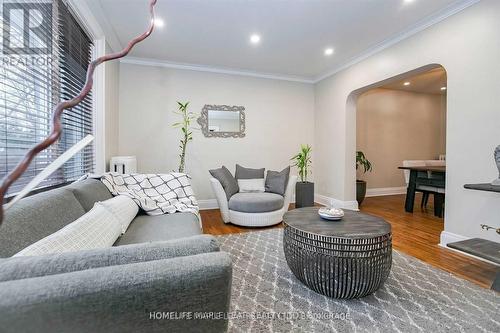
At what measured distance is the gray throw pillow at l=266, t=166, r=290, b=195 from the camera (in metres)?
3.56

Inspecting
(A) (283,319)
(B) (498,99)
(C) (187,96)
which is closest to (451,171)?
(B) (498,99)

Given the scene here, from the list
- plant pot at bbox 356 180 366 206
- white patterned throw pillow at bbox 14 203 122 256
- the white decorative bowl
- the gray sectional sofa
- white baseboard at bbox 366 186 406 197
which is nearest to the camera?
the gray sectional sofa

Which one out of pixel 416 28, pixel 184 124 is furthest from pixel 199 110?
pixel 416 28

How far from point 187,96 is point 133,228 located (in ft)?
9.52

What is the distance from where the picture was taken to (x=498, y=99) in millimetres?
2203

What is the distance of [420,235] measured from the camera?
297 centimetres

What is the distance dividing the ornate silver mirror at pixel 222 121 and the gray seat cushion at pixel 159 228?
2410 millimetres

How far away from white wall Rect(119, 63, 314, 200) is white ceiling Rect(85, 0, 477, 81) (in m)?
0.40

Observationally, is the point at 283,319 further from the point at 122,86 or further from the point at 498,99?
the point at 122,86

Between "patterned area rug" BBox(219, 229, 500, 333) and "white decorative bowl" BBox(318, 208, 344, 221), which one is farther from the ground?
"white decorative bowl" BBox(318, 208, 344, 221)

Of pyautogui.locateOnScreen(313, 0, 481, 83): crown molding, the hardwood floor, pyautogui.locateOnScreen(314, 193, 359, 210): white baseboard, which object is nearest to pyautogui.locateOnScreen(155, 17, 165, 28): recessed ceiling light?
the hardwood floor

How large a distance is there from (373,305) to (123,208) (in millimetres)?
1922

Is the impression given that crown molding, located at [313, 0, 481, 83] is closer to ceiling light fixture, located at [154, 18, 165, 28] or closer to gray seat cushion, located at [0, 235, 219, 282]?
ceiling light fixture, located at [154, 18, 165, 28]

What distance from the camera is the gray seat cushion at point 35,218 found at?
3.15 feet
